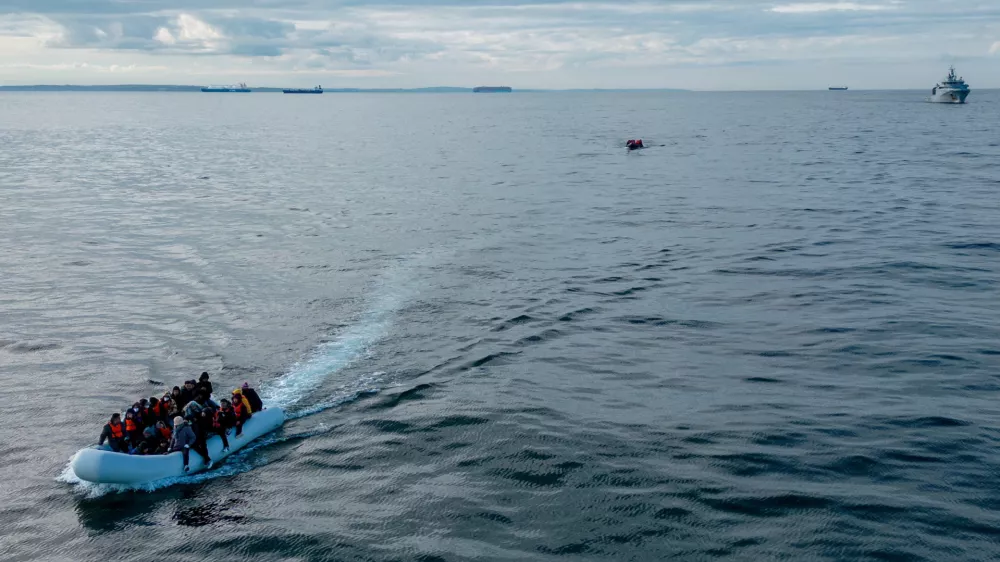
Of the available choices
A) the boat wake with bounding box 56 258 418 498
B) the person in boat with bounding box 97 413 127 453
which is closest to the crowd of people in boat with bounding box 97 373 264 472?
the person in boat with bounding box 97 413 127 453

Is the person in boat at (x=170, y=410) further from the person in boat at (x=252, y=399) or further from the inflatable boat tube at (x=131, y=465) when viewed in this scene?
the person in boat at (x=252, y=399)

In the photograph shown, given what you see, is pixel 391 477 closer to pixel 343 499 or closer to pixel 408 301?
pixel 343 499

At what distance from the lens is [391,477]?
24.6 metres

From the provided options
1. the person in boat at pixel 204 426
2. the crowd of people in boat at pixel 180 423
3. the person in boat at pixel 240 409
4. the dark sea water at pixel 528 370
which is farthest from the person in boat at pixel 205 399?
the dark sea water at pixel 528 370

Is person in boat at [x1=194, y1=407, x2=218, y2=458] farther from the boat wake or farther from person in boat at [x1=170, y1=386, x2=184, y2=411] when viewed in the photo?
person in boat at [x1=170, y1=386, x2=184, y2=411]

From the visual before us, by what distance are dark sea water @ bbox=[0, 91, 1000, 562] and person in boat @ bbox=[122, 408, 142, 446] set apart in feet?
5.45

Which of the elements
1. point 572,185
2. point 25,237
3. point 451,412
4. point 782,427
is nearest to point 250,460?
point 451,412

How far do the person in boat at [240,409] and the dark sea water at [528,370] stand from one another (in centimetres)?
90

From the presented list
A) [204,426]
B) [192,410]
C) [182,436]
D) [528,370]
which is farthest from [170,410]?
[528,370]

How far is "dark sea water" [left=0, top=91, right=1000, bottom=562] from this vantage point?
2191cm

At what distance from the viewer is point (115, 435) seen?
984 inches

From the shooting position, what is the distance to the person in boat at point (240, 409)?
2652cm

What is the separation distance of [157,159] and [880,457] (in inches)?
4262

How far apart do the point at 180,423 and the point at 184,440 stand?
555 mm
